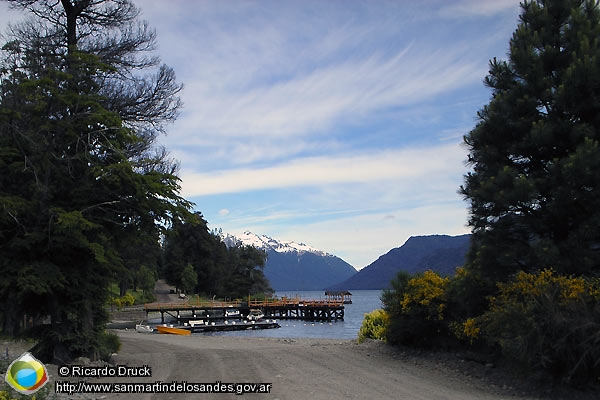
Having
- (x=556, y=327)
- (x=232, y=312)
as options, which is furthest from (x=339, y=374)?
(x=232, y=312)

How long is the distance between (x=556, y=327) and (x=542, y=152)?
176 inches

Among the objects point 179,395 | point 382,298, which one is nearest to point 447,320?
point 382,298

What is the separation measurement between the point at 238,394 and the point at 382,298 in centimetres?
667

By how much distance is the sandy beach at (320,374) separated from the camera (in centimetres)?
938

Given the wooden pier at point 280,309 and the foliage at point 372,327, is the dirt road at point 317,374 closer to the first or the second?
the foliage at point 372,327

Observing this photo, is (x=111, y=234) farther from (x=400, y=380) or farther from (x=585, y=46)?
(x=585, y=46)

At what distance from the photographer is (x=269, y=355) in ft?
45.8

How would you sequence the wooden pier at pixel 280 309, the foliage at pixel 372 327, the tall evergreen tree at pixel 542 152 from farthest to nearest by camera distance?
the wooden pier at pixel 280 309
the foliage at pixel 372 327
the tall evergreen tree at pixel 542 152

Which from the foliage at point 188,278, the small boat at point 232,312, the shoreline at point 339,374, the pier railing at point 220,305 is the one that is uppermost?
the foliage at point 188,278

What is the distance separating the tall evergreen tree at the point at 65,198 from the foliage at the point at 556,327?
843 cm

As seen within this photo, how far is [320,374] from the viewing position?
11.2m

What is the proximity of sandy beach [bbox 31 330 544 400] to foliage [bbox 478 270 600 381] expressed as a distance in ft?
3.31

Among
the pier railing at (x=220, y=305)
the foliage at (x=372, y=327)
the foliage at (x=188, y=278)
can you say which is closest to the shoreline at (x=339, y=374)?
the foliage at (x=372, y=327)

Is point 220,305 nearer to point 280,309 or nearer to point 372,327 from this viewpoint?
point 280,309
